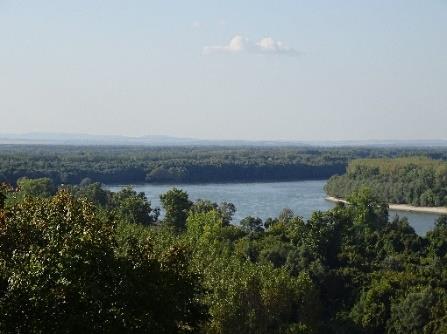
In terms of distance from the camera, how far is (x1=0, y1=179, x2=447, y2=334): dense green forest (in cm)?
849

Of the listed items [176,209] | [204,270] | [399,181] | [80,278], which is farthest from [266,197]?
[80,278]

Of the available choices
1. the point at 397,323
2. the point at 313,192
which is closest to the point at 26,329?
the point at 397,323

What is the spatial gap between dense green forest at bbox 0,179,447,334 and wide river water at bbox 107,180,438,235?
8.95m

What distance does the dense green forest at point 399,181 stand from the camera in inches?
2746

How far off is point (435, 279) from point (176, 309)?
20283mm

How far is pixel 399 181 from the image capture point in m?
76.5

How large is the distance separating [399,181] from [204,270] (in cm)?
5596

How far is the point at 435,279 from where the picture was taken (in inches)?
1101

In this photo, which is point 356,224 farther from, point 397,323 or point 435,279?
point 397,323

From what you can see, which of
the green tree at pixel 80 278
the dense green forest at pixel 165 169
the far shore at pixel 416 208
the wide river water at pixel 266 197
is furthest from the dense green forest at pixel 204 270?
the dense green forest at pixel 165 169

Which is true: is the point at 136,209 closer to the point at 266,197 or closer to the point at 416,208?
the point at 266,197

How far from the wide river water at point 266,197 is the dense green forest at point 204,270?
895cm

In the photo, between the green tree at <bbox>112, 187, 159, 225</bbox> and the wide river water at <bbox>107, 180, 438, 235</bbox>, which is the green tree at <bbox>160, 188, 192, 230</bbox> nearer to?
the green tree at <bbox>112, 187, 159, 225</bbox>

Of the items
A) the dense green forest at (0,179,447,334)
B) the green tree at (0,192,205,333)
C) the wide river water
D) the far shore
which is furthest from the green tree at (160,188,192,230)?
the far shore
